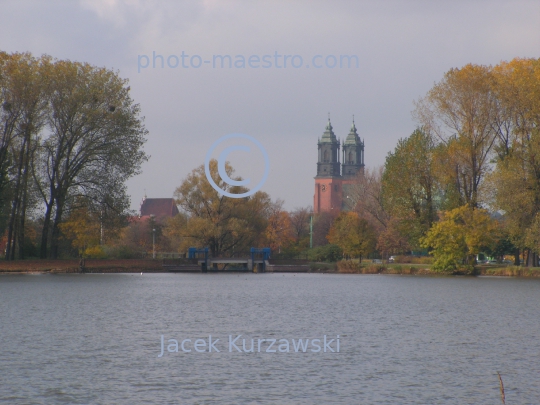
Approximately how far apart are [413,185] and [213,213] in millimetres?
24983

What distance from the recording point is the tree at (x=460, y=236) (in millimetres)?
61906

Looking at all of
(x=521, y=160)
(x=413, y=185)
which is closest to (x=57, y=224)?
(x=413, y=185)

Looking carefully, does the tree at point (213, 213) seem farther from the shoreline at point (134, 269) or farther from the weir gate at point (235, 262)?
the shoreline at point (134, 269)

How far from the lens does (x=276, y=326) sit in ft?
91.6

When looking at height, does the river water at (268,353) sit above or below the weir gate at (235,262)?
below

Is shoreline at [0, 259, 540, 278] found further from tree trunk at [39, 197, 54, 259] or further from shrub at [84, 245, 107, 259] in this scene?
shrub at [84, 245, 107, 259]

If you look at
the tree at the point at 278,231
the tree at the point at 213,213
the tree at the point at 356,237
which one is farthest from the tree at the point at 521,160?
the tree at the point at 278,231

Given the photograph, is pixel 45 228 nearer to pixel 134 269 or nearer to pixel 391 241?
pixel 134 269

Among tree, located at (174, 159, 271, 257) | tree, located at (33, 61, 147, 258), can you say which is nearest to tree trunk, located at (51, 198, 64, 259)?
tree, located at (33, 61, 147, 258)

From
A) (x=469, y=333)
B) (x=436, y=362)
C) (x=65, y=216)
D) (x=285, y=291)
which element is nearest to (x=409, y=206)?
(x=285, y=291)

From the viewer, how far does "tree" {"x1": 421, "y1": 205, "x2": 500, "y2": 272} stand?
6191cm

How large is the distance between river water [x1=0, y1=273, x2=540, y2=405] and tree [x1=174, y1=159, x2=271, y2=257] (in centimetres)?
4134

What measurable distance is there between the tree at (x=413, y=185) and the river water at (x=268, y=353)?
26503 millimetres

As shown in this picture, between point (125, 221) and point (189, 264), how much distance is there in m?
17.9
